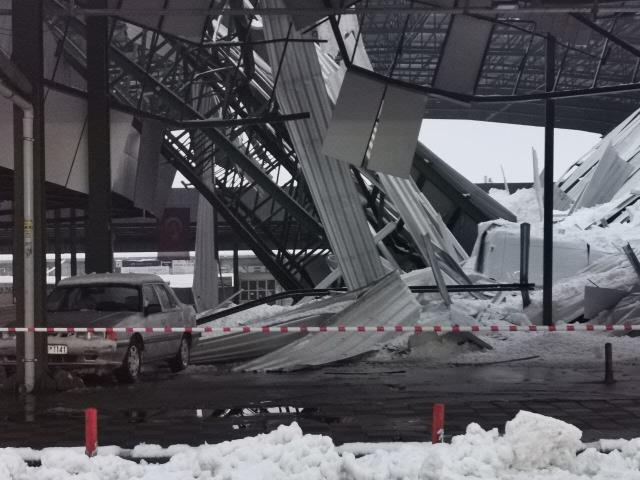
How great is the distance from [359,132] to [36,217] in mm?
6688

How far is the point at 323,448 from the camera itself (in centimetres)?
630

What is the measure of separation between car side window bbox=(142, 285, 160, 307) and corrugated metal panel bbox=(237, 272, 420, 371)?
191 cm

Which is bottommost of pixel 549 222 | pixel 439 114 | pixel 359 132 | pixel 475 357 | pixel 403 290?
pixel 475 357

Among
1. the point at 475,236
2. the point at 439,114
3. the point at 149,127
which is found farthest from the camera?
the point at 439,114

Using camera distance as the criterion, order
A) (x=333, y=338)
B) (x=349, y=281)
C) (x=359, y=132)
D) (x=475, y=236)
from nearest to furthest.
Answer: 1. (x=333, y=338)
2. (x=359, y=132)
3. (x=349, y=281)
4. (x=475, y=236)

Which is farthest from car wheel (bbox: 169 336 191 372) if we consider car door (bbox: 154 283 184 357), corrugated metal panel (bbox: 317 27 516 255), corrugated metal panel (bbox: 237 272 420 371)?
corrugated metal panel (bbox: 317 27 516 255)

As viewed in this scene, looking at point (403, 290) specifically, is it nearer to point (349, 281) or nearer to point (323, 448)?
point (349, 281)

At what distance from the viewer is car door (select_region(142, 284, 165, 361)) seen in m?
13.2

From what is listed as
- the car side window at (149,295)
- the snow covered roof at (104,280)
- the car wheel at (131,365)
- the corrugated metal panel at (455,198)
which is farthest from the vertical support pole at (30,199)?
the corrugated metal panel at (455,198)

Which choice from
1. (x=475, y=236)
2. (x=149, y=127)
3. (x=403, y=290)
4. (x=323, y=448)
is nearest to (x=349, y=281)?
(x=403, y=290)

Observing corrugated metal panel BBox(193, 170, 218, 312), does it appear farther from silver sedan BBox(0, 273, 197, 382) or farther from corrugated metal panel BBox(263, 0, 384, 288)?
silver sedan BBox(0, 273, 197, 382)

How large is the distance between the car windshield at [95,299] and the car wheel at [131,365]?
73 centimetres

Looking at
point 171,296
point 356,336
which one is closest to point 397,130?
point 356,336

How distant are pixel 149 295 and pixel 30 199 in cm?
311
